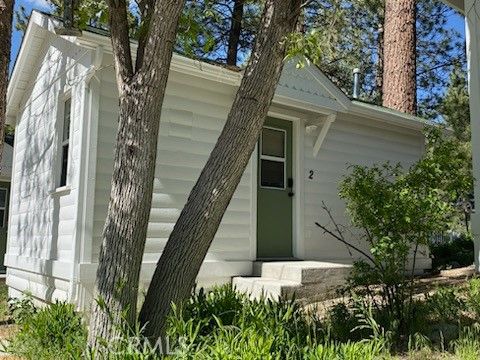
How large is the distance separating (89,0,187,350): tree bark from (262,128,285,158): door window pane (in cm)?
409

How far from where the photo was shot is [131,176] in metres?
3.59

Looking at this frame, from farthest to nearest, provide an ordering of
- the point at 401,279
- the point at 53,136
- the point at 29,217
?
the point at 29,217 → the point at 53,136 → the point at 401,279

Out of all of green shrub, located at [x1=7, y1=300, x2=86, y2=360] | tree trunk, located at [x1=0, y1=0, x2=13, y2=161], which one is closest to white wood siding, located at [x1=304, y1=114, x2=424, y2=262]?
green shrub, located at [x1=7, y1=300, x2=86, y2=360]

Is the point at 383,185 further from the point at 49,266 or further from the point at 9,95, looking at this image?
the point at 9,95

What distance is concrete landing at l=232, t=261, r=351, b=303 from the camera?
613cm

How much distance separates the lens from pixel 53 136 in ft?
24.1

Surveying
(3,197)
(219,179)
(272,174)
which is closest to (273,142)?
(272,174)

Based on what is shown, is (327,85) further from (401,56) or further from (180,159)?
(401,56)

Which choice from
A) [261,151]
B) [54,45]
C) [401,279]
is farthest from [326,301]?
[54,45]

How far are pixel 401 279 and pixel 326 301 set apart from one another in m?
1.75

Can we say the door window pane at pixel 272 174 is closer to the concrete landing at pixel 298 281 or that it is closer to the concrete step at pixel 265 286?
the concrete landing at pixel 298 281

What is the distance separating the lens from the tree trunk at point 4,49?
6961 millimetres

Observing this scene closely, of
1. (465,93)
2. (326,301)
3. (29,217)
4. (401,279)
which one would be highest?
(465,93)

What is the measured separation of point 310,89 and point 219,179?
169 inches
